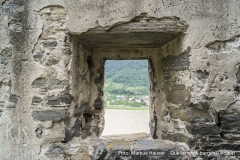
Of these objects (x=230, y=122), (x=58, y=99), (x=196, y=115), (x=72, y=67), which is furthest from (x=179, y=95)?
(x=58, y=99)

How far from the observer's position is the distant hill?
7.03m

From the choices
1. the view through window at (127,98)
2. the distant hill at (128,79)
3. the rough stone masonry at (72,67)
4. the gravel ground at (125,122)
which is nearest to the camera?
the rough stone masonry at (72,67)

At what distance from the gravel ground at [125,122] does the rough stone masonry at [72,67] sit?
11.1 feet

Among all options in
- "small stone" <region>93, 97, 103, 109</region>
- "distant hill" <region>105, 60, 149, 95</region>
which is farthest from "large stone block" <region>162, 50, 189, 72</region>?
"distant hill" <region>105, 60, 149, 95</region>

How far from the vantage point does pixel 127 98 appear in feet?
22.6

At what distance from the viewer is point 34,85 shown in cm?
224

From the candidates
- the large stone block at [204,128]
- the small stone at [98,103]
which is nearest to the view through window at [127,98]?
the small stone at [98,103]

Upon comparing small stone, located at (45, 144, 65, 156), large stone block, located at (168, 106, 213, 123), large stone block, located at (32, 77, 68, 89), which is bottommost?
small stone, located at (45, 144, 65, 156)

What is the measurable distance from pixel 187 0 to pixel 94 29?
104cm

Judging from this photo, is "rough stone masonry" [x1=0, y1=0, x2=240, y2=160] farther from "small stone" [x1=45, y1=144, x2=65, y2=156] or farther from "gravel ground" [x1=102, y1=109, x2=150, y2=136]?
"gravel ground" [x1=102, y1=109, x2=150, y2=136]

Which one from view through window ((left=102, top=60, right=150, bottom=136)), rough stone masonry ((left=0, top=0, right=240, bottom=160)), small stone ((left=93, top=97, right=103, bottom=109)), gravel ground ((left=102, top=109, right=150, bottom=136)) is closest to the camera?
rough stone masonry ((left=0, top=0, right=240, bottom=160))

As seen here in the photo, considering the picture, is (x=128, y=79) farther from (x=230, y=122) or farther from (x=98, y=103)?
(x=230, y=122)

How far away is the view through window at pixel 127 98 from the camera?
6.43m

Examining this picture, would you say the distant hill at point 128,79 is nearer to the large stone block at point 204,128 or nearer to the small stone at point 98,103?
the small stone at point 98,103
